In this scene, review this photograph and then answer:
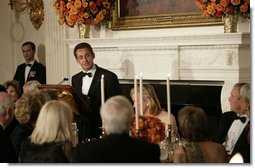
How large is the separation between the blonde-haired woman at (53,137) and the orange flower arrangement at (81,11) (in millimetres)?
3744

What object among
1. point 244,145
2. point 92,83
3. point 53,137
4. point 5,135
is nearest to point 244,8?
point 92,83

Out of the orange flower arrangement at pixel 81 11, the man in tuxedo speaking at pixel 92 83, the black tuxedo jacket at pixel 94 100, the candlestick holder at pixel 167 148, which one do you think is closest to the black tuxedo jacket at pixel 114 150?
the candlestick holder at pixel 167 148

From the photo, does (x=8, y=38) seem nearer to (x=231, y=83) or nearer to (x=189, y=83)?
(x=189, y=83)

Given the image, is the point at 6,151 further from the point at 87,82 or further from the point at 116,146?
the point at 87,82

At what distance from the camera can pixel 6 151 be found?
4.19 meters

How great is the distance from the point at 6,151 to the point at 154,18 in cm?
350

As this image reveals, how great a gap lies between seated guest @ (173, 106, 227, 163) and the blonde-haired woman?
66cm

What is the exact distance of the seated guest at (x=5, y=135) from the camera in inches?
165

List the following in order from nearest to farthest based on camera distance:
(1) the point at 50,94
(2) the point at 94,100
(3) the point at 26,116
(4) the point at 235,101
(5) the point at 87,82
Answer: (3) the point at 26,116 → (1) the point at 50,94 → (4) the point at 235,101 → (2) the point at 94,100 → (5) the point at 87,82

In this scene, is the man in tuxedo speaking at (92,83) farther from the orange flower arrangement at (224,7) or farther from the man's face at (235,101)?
the orange flower arrangement at (224,7)

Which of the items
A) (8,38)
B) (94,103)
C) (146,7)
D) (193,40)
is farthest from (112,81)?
(8,38)

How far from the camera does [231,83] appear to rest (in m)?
6.57

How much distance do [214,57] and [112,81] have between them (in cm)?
140

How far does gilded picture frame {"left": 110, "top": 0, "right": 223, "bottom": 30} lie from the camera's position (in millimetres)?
6906
